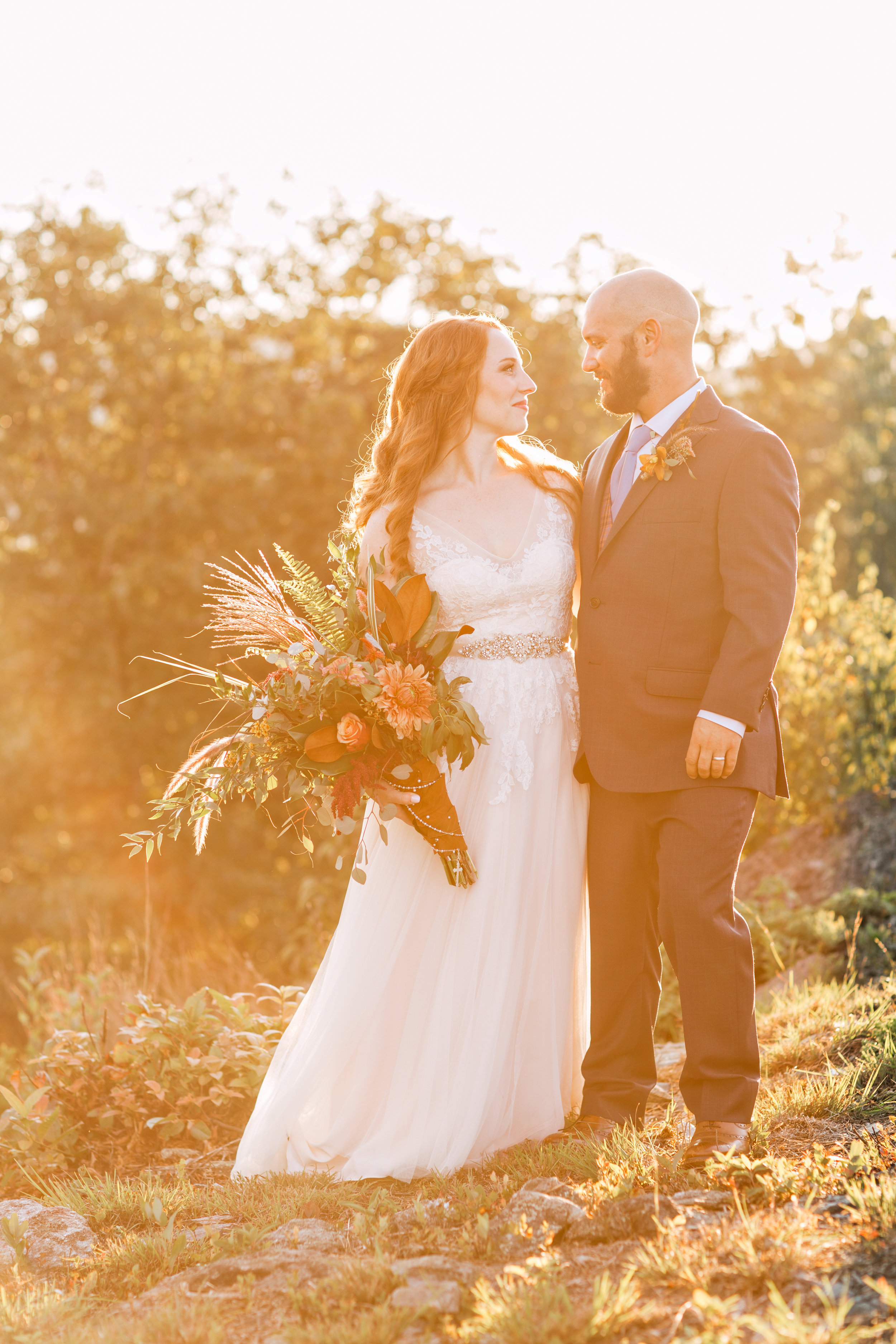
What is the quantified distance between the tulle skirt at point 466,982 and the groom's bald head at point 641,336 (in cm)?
91

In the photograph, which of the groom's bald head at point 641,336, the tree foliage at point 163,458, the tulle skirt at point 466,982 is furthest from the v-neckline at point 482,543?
the tree foliage at point 163,458

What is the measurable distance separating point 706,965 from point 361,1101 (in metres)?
1.15

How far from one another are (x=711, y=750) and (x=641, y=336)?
1.27m

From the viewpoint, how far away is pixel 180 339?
1137cm

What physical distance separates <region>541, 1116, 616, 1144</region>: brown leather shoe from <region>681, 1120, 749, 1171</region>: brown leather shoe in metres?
0.31

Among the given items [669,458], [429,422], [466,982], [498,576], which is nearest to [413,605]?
[498,576]

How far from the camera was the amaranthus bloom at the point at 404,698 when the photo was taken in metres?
3.28

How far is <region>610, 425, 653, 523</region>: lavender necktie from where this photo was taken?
3.66 metres

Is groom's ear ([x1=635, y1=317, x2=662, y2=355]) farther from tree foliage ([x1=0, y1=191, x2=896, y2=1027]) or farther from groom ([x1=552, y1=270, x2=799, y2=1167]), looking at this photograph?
tree foliage ([x1=0, y1=191, x2=896, y2=1027])

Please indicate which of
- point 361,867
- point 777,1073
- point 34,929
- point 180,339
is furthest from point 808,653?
point 34,929

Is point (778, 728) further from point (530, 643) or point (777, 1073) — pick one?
point (777, 1073)

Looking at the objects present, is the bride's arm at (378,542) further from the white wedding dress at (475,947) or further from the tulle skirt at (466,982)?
the tulle skirt at (466,982)

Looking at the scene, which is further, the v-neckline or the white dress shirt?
the v-neckline

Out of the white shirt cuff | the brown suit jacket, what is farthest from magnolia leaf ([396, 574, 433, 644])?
the white shirt cuff
